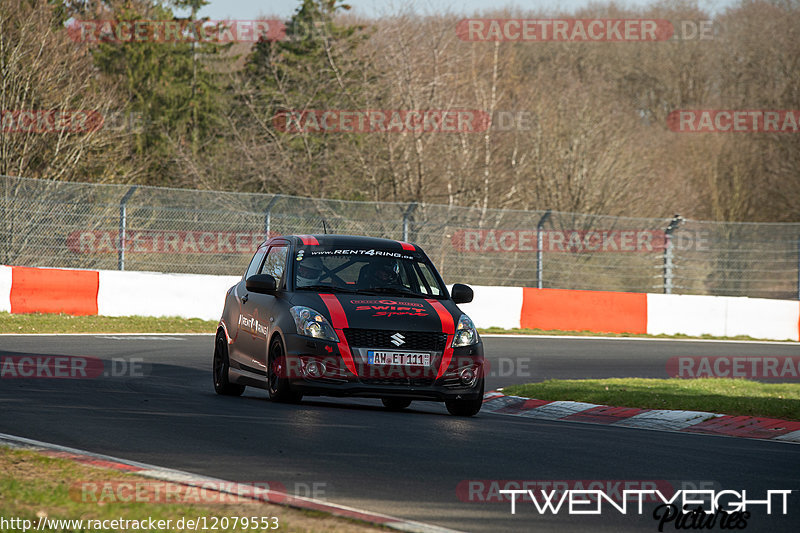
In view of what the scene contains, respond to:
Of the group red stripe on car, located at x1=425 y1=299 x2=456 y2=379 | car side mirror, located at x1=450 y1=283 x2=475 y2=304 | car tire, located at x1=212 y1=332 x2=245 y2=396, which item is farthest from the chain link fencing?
red stripe on car, located at x1=425 y1=299 x2=456 y2=379

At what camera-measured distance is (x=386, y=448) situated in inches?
320

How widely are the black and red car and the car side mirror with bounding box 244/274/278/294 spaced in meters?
0.01

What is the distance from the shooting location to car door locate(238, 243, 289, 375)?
11055mm

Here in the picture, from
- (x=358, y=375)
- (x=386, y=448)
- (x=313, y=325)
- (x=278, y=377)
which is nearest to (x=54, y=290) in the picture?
(x=278, y=377)

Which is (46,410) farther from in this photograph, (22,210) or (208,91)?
(208,91)

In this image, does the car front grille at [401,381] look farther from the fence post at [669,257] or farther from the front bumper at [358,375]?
the fence post at [669,257]

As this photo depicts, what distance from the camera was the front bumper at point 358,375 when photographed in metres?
10.2

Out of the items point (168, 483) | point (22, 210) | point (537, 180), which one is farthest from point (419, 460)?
point (537, 180)

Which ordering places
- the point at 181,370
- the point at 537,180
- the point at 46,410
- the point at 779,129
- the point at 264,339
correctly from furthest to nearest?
the point at 779,129
the point at 537,180
the point at 181,370
the point at 264,339
the point at 46,410

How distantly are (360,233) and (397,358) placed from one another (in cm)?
1474

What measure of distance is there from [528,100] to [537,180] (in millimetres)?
6412

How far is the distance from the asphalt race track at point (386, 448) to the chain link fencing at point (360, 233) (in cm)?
1006

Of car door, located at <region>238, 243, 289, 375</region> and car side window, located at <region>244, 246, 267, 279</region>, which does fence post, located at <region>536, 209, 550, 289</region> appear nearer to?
car side window, located at <region>244, 246, 267, 279</region>

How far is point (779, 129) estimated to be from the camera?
2031 inches
